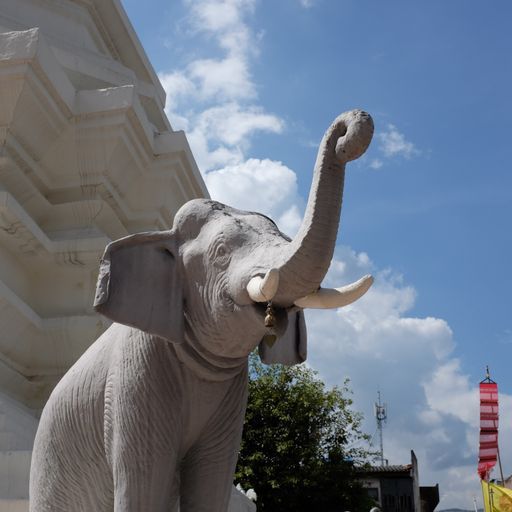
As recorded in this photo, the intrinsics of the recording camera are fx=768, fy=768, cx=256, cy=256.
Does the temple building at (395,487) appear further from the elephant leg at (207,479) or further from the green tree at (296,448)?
the elephant leg at (207,479)

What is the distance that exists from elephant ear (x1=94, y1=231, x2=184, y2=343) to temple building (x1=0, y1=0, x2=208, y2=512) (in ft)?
11.0

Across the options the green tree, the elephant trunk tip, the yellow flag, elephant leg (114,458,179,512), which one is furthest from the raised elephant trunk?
the green tree

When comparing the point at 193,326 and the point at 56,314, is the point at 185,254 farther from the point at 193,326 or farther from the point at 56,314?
the point at 56,314

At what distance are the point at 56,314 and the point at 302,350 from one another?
15.1ft

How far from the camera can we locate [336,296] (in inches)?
124

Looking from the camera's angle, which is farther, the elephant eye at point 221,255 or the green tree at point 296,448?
the green tree at point 296,448

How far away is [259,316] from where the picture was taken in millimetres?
3217

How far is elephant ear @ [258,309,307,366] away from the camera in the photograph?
3.72 meters

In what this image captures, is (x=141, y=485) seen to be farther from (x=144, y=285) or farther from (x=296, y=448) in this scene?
(x=296, y=448)

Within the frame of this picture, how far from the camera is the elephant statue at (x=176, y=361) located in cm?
332

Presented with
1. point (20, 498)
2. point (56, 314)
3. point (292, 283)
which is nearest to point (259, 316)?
point (292, 283)

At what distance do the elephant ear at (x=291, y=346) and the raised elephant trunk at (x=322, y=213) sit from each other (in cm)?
71

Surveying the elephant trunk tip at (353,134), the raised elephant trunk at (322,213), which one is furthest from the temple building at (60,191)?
the elephant trunk tip at (353,134)

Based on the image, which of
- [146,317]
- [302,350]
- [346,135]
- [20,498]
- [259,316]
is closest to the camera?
[346,135]
